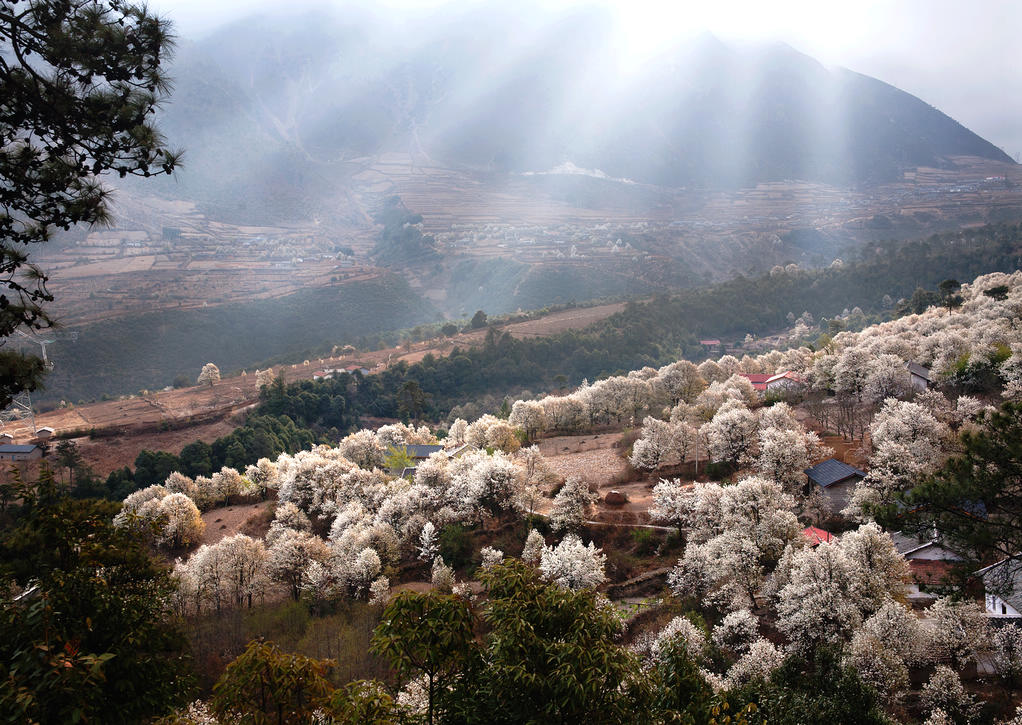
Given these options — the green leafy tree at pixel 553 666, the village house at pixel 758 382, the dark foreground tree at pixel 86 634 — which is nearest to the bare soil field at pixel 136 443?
the village house at pixel 758 382

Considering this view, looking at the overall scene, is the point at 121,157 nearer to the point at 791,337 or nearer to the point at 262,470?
the point at 262,470

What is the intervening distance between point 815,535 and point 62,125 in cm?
2696

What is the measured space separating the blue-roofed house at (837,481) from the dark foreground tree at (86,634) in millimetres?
28380

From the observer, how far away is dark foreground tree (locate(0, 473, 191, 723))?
5797mm

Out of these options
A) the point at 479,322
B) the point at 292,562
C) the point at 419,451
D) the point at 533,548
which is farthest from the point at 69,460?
the point at 479,322

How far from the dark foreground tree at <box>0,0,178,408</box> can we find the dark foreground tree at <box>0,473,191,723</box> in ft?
6.61

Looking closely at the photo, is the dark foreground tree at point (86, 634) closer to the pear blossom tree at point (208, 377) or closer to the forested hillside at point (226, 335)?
the pear blossom tree at point (208, 377)

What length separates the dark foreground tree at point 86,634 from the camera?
5797 mm

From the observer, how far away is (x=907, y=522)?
13.7 meters

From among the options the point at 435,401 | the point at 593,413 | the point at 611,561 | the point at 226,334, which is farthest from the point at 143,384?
the point at 611,561

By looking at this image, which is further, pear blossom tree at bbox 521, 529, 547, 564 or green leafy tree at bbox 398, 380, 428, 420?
green leafy tree at bbox 398, 380, 428, 420

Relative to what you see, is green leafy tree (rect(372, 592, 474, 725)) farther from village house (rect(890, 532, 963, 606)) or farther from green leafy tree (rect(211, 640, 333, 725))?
village house (rect(890, 532, 963, 606))

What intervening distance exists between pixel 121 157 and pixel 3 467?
62.1 meters

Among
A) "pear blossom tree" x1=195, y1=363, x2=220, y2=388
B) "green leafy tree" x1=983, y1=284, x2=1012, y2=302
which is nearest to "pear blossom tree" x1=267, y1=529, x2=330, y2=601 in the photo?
"green leafy tree" x1=983, y1=284, x2=1012, y2=302
